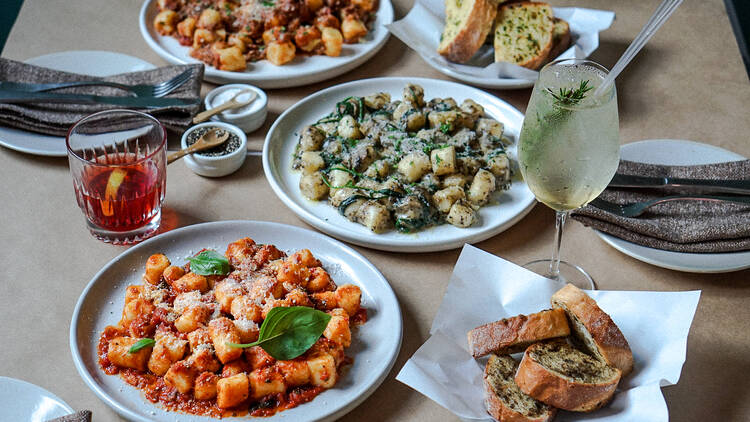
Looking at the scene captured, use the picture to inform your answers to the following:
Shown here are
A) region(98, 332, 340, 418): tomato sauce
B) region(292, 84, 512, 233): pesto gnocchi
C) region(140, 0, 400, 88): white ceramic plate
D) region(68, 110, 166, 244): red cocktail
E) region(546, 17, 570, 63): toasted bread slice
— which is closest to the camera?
region(98, 332, 340, 418): tomato sauce

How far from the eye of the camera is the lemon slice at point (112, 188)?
5.96ft

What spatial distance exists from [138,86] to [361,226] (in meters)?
0.96

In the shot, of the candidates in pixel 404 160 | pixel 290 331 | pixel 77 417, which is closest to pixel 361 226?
pixel 404 160

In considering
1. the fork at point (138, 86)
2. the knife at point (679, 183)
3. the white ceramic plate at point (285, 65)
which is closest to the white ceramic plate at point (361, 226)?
the white ceramic plate at point (285, 65)

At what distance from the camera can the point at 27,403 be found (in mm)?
1384

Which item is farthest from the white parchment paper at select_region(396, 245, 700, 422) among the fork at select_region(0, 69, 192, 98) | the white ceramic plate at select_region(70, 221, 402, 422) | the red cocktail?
the fork at select_region(0, 69, 192, 98)

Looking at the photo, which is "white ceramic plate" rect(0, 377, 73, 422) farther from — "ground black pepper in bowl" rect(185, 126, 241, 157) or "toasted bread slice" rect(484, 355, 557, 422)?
"ground black pepper in bowl" rect(185, 126, 241, 157)

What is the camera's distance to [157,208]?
191 cm

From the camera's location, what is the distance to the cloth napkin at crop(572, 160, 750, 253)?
71.7 inches

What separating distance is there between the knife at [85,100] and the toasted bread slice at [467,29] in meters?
0.92

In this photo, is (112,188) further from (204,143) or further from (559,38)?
(559,38)

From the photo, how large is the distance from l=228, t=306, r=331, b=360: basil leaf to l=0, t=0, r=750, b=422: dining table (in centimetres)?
18

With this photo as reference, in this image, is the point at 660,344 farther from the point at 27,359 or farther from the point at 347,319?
the point at 27,359

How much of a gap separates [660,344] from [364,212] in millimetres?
798
